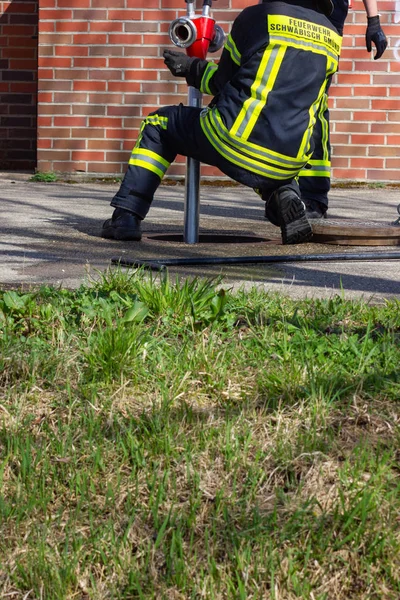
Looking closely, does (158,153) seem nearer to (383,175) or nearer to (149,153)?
(149,153)

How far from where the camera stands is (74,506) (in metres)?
2.06

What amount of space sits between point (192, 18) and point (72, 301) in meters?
2.32

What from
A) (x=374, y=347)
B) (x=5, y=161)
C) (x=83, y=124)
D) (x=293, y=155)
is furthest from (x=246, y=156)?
(x=5, y=161)

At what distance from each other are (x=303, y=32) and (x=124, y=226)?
51.8 inches

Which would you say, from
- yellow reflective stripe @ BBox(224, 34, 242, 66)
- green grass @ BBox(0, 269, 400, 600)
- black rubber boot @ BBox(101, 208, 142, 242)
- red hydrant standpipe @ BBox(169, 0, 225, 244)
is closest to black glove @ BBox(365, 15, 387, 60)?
red hydrant standpipe @ BBox(169, 0, 225, 244)

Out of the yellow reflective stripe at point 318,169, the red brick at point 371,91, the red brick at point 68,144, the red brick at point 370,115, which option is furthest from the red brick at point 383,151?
the yellow reflective stripe at point 318,169

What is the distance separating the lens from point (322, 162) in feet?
19.4

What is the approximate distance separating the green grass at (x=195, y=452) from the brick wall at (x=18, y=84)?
25.5 feet

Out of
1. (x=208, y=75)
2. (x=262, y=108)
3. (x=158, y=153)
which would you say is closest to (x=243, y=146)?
(x=262, y=108)

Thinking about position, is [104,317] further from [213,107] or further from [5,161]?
[5,161]

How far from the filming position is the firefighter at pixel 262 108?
4.71 meters

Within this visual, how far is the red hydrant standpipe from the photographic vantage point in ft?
16.1

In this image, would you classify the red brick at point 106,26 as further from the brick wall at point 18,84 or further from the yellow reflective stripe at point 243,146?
the yellow reflective stripe at point 243,146

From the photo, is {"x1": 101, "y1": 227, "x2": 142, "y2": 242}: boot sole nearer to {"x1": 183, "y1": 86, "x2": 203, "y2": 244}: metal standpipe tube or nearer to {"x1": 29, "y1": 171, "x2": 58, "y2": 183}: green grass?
{"x1": 183, "y1": 86, "x2": 203, "y2": 244}: metal standpipe tube
